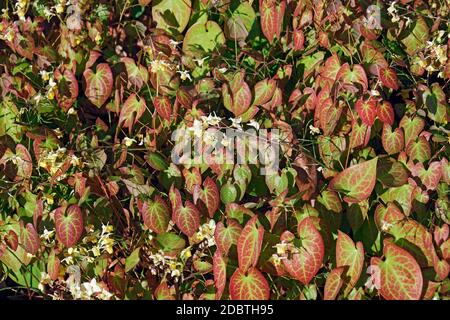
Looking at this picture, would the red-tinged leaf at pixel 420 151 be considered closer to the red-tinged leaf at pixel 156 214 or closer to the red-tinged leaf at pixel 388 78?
the red-tinged leaf at pixel 388 78

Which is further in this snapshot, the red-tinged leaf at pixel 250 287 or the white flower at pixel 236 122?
the white flower at pixel 236 122

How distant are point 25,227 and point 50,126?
0.33m

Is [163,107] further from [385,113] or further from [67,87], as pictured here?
[385,113]

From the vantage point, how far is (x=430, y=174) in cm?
165

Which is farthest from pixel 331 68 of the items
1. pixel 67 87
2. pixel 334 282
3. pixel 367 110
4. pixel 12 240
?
pixel 12 240

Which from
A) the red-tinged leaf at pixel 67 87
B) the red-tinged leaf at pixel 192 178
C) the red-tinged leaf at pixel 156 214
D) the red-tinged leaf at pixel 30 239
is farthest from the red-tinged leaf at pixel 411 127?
the red-tinged leaf at pixel 30 239

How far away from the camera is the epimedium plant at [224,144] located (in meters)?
1.56

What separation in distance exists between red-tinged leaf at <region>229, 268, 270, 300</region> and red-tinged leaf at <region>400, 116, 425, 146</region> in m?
0.58

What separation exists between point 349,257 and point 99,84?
2.77ft

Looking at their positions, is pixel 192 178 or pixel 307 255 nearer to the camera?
pixel 307 255

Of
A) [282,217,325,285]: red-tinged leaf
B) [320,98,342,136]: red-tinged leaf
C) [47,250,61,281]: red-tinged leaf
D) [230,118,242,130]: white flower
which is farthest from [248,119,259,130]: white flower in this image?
[47,250,61,281]: red-tinged leaf

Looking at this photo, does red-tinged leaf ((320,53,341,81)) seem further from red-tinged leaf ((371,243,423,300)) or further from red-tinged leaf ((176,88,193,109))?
red-tinged leaf ((371,243,423,300))

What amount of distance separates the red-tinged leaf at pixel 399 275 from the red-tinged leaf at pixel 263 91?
51 cm

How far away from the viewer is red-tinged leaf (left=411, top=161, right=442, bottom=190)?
165 cm
